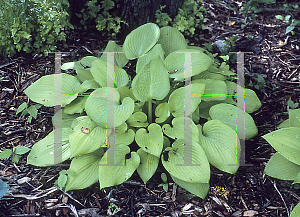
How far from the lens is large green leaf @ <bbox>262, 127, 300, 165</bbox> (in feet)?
6.11

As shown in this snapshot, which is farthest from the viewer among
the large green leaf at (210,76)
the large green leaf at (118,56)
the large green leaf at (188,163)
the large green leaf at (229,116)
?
the large green leaf at (118,56)

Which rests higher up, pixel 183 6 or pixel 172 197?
pixel 183 6

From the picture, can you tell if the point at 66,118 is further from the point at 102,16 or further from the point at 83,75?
the point at 102,16

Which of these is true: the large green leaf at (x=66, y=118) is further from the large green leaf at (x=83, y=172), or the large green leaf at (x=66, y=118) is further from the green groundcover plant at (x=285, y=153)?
the green groundcover plant at (x=285, y=153)

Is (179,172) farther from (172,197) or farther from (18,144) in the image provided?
(18,144)

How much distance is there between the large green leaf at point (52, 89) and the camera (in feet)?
7.19

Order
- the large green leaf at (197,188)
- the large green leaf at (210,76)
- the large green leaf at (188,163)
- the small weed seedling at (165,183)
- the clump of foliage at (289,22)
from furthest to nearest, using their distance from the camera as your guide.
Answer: the clump of foliage at (289,22)
the large green leaf at (210,76)
the small weed seedling at (165,183)
the large green leaf at (197,188)
the large green leaf at (188,163)

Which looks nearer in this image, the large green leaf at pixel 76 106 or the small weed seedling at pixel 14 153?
the small weed seedling at pixel 14 153

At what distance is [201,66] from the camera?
2.19 meters

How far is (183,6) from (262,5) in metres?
1.58

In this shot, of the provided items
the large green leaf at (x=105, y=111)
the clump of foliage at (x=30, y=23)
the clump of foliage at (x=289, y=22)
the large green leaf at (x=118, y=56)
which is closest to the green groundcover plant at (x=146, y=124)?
the large green leaf at (x=105, y=111)

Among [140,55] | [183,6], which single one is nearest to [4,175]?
[140,55]

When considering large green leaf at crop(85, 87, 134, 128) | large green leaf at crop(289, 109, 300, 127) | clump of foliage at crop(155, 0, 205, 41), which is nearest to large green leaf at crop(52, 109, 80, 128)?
large green leaf at crop(85, 87, 134, 128)

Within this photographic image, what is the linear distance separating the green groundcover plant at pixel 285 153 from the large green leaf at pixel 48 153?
1623 millimetres
